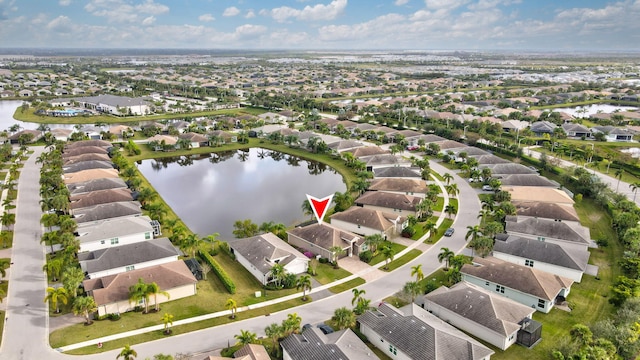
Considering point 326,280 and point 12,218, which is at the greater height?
point 12,218

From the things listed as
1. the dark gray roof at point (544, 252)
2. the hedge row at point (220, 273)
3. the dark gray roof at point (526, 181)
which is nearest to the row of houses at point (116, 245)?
the hedge row at point (220, 273)

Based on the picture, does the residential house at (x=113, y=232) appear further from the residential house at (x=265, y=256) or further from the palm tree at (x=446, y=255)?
the palm tree at (x=446, y=255)

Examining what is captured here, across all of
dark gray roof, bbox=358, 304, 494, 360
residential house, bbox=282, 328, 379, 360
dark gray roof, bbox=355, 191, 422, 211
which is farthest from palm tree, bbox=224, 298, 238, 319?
dark gray roof, bbox=355, 191, 422, 211

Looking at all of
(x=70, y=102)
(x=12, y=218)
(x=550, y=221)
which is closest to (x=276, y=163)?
(x=12, y=218)

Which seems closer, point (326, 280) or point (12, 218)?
point (326, 280)

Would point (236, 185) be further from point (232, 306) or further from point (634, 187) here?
point (634, 187)

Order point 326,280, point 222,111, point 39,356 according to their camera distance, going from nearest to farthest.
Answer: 1. point 39,356
2. point 326,280
3. point 222,111

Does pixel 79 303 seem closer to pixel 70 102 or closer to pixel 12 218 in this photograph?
pixel 12 218
